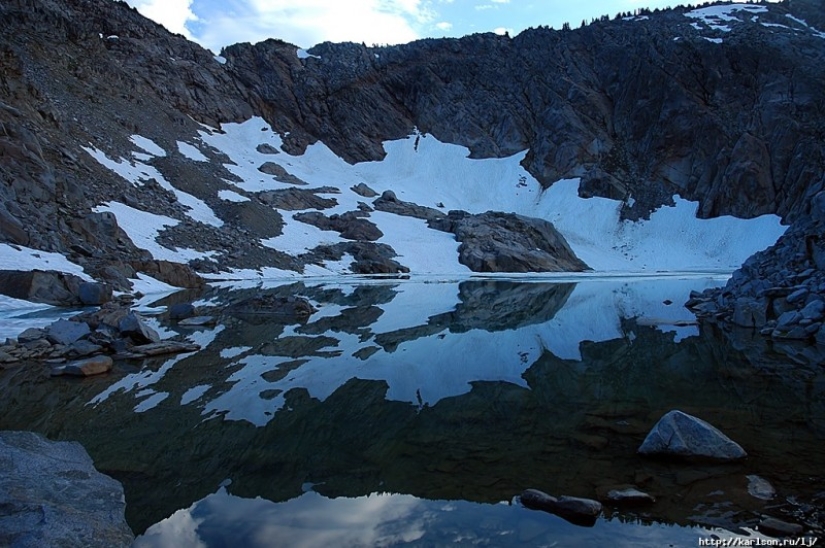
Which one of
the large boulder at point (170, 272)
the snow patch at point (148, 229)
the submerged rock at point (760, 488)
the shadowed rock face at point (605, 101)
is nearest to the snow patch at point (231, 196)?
the snow patch at point (148, 229)

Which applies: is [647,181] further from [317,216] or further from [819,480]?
[819,480]

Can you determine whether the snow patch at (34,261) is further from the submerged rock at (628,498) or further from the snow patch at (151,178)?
the submerged rock at (628,498)

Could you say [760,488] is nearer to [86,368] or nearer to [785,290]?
[86,368]

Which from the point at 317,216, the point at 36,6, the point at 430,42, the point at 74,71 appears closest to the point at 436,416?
the point at 317,216

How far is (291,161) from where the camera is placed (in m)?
72.5

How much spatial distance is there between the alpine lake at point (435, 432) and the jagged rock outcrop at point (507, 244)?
34.7m

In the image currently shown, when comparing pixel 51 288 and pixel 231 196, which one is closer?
pixel 51 288

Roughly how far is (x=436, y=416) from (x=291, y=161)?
69.5 meters

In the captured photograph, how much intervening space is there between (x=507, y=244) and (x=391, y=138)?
126 feet

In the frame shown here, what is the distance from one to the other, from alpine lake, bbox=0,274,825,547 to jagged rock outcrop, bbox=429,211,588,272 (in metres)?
34.7

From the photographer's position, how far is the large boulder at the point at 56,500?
4.13 m

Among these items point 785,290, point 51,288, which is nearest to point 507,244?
point 785,290

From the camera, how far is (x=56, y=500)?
4859mm

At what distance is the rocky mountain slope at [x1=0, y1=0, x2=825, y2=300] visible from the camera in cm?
3675
